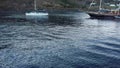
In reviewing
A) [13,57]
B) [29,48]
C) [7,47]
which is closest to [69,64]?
[13,57]

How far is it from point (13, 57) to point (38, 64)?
612 centimetres

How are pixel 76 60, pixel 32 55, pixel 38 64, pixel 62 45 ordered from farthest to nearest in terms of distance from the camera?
pixel 62 45
pixel 32 55
pixel 76 60
pixel 38 64

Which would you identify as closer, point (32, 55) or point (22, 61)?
point (22, 61)

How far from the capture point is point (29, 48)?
48844 millimetres

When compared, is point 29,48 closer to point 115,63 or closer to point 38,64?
point 38,64

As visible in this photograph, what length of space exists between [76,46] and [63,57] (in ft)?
32.6

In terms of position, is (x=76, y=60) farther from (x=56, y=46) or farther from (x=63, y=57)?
(x=56, y=46)

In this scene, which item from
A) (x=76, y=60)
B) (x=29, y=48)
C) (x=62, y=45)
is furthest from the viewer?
(x=62, y=45)

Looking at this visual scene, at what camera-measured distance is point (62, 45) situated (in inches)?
2053

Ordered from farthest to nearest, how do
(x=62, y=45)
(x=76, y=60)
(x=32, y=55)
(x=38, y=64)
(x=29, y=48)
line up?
(x=62, y=45) < (x=29, y=48) < (x=32, y=55) < (x=76, y=60) < (x=38, y=64)

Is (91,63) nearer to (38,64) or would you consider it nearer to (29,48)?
(38,64)

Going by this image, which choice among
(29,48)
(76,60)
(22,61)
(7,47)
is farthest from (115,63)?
(7,47)

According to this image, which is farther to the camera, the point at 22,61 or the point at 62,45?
the point at 62,45

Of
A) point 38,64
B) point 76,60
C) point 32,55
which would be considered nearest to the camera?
point 38,64
